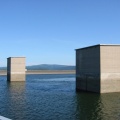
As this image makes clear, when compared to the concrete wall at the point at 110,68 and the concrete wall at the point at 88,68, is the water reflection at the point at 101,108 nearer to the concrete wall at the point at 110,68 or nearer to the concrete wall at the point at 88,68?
the concrete wall at the point at 110,68

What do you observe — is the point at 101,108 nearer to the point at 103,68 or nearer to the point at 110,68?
the point at 103,68

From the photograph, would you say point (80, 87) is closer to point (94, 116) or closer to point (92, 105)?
point (92, 105)

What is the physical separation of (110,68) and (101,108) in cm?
1537

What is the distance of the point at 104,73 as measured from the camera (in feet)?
157

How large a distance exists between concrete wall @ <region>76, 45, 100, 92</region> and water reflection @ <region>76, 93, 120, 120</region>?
4.78 meters

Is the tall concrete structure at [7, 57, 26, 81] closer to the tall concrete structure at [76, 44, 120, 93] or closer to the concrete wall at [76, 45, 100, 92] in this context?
the concrete wall at [76, 45, 100, 92]

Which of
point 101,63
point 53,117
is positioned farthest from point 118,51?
point 53,117

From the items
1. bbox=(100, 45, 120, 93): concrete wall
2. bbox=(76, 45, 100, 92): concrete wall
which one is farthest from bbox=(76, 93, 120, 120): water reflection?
bbox=(76, 45, 100, 92): concrete wall

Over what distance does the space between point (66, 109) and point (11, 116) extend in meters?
6.90

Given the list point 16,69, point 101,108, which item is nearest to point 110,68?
point 101,108

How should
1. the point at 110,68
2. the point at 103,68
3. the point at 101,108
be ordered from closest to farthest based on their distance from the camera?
the point at 101,108 < the point at 103,68 < the point at 110,68

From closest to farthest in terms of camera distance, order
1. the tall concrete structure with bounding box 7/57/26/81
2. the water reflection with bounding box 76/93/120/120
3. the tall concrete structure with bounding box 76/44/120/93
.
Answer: the water reflection with bounding box 76/93/120/120 → the tall concrete structure with bounding box 76/44/120/93 → the tall concrete structure with bounding box 7/57/26/81

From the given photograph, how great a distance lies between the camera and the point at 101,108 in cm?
3431

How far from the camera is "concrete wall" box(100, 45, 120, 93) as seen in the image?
47.9 meters
